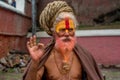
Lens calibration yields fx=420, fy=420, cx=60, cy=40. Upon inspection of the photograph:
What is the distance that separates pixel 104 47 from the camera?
13.5m

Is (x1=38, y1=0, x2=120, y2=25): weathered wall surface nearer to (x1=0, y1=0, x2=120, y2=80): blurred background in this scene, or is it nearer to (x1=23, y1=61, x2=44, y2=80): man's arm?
(x1=0, y1=0, x2=120, y2=80): blurred background

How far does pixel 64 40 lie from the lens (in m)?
2.96

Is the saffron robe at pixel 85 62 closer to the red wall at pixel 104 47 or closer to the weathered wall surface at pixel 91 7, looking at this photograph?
the red wall at pixel 104 47

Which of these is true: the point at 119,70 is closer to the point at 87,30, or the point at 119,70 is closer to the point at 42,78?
the point at 87,30

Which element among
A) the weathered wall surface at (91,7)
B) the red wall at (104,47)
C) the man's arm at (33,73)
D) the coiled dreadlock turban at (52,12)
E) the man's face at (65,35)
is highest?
the weathered wall surface at (91,7)

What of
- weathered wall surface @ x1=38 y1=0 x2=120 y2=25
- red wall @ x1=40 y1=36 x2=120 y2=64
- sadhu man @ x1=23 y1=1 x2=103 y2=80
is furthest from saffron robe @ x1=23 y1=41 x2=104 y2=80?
weathered wall surface @ x1=38 y1=0 x2=120 y2=25

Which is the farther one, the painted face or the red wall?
the red wall

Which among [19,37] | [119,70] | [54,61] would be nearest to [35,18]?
[19,37]

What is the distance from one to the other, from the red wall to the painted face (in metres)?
10.2

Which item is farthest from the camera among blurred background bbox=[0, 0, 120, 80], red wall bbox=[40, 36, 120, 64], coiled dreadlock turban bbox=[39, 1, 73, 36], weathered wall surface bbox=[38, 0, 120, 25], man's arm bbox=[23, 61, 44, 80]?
weathered wall surface bbox=[38, 0, 120, 25]

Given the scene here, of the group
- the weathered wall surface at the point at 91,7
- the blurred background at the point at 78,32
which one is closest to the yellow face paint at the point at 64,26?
the blurred background at the point at 78,32

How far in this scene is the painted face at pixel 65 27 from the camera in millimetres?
3000

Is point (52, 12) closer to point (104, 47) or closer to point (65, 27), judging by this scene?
point (65, 27)

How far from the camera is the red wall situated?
13.3 metres
